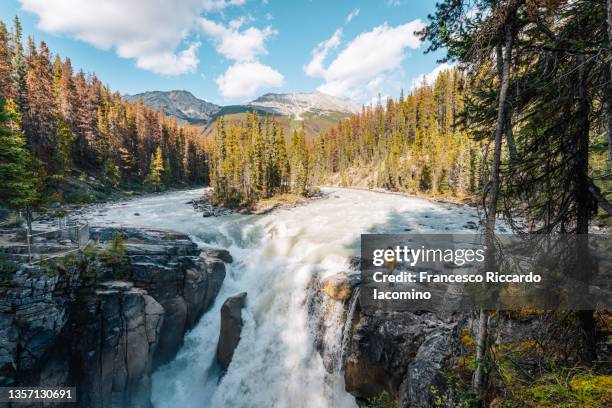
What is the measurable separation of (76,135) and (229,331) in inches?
2152

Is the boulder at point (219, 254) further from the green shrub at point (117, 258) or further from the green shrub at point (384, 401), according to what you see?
the green shrub at point (384, 401)

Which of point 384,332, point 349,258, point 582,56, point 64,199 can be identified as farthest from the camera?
point 64,199

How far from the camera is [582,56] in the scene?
16.1 feet

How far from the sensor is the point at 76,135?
51.5 meters

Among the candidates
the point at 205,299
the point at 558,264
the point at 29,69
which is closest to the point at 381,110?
the point at 29,69

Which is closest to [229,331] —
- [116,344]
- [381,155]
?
[116,344]

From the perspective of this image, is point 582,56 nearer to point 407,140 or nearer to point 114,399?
point 114,399

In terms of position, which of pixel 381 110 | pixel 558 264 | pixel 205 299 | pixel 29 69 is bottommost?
pixel 205 299

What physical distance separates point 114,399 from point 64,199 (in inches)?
1397

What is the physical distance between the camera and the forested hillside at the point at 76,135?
37.0m

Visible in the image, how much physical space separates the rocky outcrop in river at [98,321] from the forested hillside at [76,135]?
542cm

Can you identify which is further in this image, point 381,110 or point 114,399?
point 381,110

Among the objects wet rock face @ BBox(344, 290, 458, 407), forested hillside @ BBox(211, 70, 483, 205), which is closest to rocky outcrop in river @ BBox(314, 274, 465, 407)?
wet rock face @ BBox(344, 290, 458, 407)

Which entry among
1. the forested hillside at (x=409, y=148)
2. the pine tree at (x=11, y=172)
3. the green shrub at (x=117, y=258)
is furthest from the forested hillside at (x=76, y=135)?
the forested hillside at (x=409, y=148)
